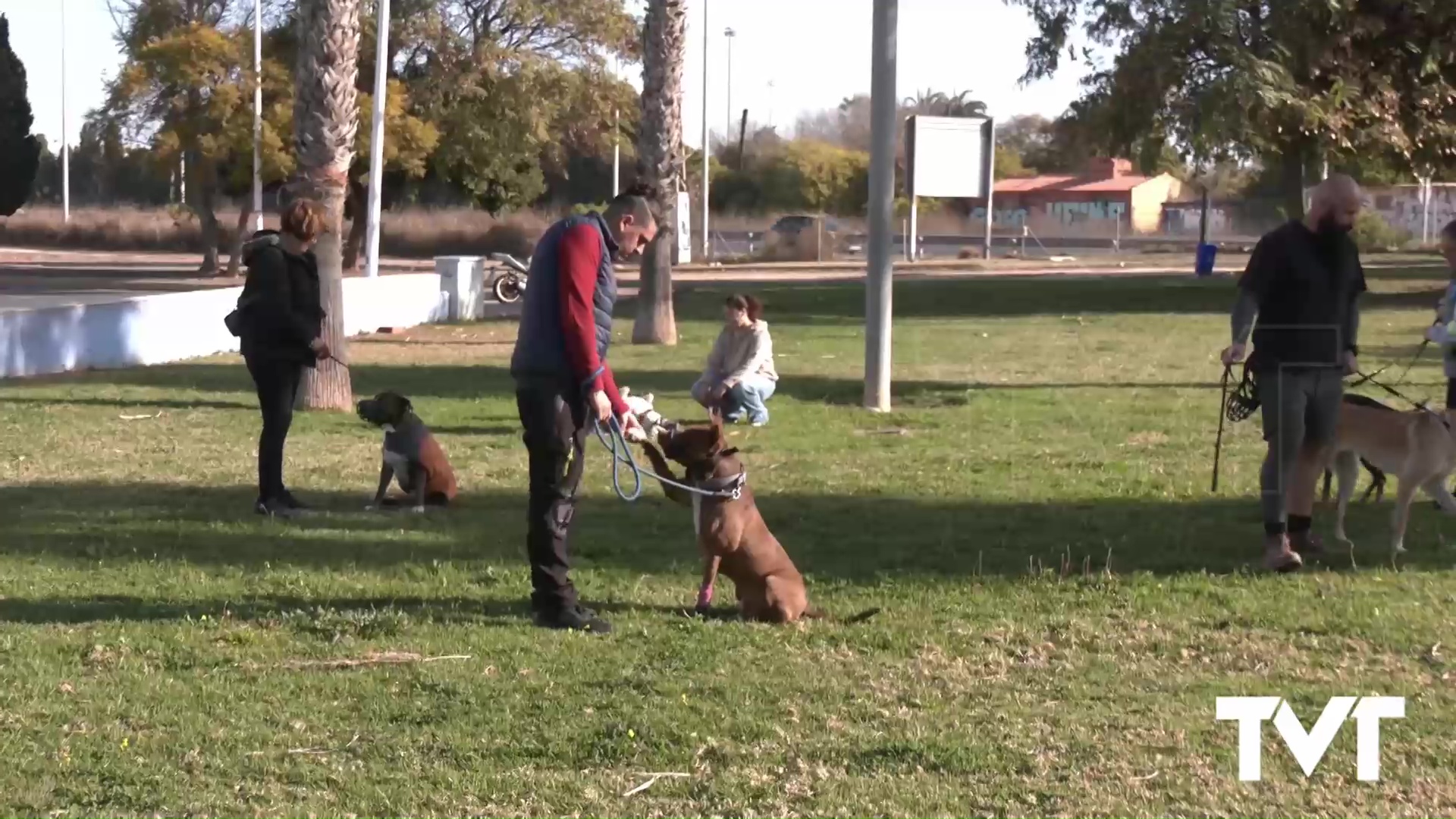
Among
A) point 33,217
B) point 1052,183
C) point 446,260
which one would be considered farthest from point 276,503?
point 1052,183

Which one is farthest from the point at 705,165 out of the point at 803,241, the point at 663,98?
the point at 663,98

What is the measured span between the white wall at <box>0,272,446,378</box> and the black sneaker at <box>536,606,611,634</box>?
1154cm

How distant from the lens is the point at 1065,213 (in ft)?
243

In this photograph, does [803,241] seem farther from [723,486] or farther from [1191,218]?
[723,486]

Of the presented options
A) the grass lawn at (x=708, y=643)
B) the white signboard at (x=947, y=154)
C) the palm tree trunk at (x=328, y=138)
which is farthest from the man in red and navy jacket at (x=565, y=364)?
the white signboard at (x=947, y=154)

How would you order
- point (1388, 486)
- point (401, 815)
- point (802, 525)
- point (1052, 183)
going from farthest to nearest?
point (1052, 183)
point (1388, 486)
point (802, 525)
point (401, 815)

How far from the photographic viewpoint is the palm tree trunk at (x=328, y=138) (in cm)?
1480

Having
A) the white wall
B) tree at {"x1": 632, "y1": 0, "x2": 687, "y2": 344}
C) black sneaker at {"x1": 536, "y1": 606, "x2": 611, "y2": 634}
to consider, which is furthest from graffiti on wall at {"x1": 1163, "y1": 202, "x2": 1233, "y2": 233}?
black sneaker at {"x1": 536, "y1": 606, "x2": 611, "y2": 634}

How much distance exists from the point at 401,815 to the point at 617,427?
7.74 ft

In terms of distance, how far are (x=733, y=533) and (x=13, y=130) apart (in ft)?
148

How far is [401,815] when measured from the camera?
4992 mm

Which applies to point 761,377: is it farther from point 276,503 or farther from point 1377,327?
point 1377,327

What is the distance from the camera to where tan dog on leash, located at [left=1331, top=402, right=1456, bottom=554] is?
8773 millimetres

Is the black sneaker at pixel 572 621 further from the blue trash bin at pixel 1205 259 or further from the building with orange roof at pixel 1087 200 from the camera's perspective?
the building with orange roof at pixel 1087 200
